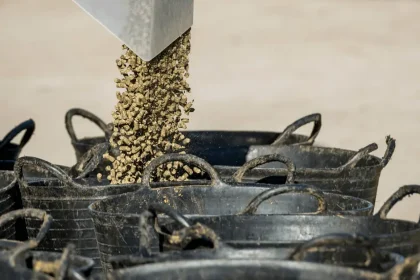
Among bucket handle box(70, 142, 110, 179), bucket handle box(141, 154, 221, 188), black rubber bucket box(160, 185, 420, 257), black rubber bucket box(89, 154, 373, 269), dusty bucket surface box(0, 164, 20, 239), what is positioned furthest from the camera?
bucket handle box(70, 142, 110, 179)

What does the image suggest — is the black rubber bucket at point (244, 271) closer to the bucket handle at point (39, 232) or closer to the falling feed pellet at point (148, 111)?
the bucket handle at point (39, 232)

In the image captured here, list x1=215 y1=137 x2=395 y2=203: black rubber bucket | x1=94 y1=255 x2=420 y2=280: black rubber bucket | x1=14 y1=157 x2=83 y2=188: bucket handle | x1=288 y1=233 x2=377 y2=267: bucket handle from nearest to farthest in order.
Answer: x1=94 y1=255 x2=420 y2=280: black rubber bucket, x1=288 y1=233 x2=377 y2=267: bucket handle, x1=14 y1=157 x2=83 y2=188: bucket handle, x1=215 y1=137 x2=395 y2=203: black rubber bucket

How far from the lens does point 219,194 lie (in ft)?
17.4

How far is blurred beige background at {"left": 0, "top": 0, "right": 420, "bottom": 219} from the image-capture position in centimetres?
1109

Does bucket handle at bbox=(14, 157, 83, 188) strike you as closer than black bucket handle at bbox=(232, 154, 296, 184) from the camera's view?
Yes

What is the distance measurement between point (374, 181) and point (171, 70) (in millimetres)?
1097

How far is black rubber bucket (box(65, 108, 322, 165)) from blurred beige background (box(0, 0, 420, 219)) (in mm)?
1368

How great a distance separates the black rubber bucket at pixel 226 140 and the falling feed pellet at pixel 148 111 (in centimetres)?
97

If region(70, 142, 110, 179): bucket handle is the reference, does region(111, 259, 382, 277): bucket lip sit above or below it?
below

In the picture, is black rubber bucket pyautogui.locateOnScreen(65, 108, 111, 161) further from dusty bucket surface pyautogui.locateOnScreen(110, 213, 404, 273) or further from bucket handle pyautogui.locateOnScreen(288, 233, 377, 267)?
bucket handle pyautogui.locateOnScreen(288, 233, 377, 267)

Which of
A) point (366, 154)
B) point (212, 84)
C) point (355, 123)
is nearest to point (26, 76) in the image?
point (212, 84)

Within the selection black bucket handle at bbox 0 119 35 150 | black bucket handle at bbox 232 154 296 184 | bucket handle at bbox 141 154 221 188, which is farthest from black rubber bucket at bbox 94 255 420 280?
black bucket handle at bbox 0 119 35 150

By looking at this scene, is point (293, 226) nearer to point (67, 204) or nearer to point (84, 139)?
point (67, 204)

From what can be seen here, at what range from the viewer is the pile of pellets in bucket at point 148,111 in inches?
219
